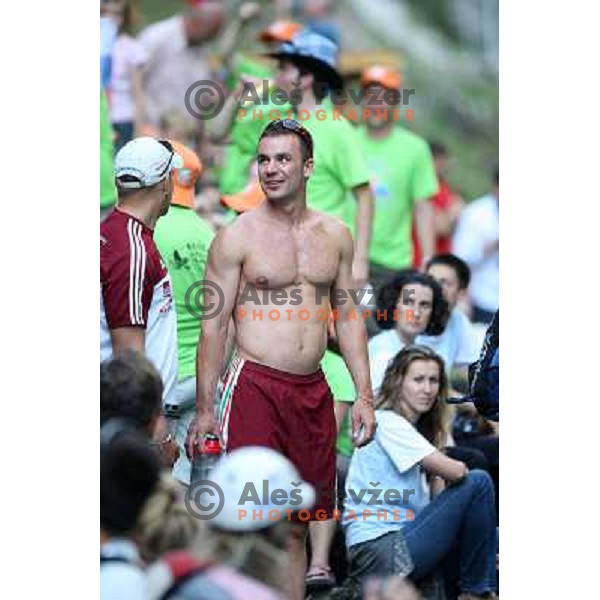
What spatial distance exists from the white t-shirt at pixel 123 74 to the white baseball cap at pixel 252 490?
488cm

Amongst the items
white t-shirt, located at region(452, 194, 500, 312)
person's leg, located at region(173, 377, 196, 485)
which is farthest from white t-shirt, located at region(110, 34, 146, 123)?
A: person's leg, located at region(173, 377, 196, 485)

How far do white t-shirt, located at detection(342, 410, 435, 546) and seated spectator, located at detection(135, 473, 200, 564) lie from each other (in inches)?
63.7

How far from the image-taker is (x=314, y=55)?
8.10 m

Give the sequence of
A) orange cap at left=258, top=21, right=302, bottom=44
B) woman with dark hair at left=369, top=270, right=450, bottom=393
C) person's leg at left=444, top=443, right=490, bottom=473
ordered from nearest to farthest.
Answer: person's leg at left=444, top=443, right=490, bottom=473, woman with dark hair at left=369, top=270, right=450, bottom=393, orange cap at left=258, top=21, right=302, bottom=44

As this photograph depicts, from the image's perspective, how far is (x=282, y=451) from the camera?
6.40 meters

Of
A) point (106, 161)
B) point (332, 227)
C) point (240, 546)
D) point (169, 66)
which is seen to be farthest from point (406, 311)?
point (169, 66)

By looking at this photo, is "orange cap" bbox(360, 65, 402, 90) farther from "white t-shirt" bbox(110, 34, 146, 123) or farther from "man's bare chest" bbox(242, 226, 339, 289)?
"man's bare chest" bbox(242, 226, 339, 289)

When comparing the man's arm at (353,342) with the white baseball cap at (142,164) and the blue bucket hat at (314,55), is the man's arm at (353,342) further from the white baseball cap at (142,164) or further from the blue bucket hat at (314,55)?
the blue bucket hat at (314,55)

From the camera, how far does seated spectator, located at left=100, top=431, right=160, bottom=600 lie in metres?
5.18

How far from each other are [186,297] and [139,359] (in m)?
1.07

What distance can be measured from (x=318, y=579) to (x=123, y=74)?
164 inches
